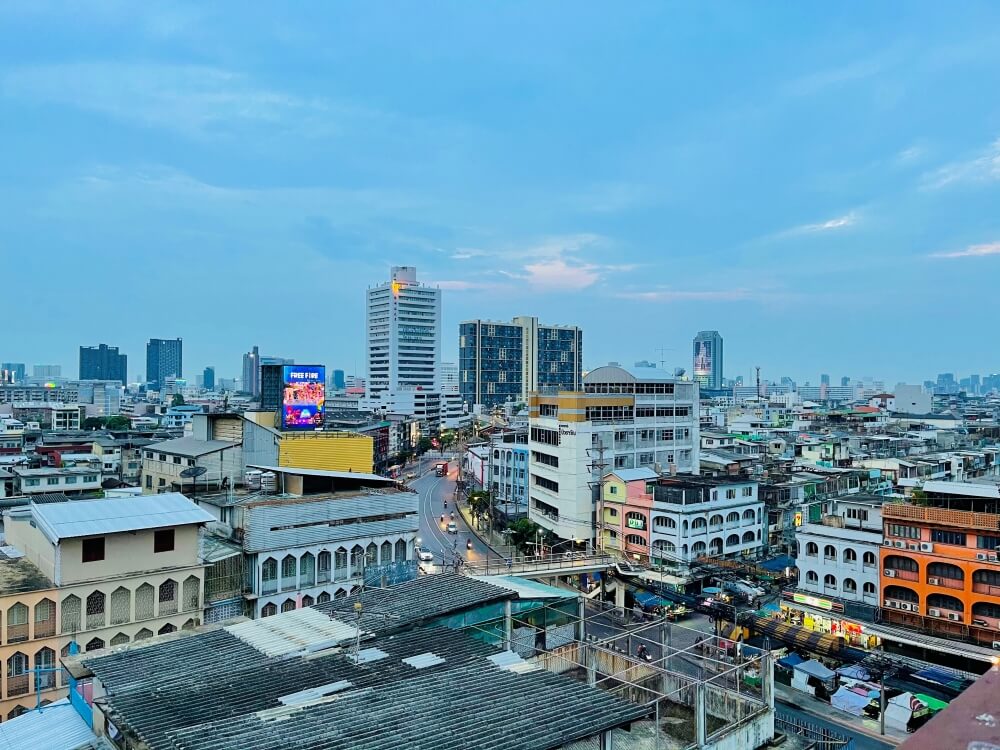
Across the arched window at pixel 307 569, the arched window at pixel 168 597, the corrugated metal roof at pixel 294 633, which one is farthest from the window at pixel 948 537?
the arched window at pixel 168 597

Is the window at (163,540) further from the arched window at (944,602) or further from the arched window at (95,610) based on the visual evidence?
the arched window at (944,602)

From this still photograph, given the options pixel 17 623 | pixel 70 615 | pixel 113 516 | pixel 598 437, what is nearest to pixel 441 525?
pixel 598 437

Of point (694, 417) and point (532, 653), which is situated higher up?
point (694, 417)

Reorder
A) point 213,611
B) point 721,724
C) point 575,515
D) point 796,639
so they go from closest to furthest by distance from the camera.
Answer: point 721,724
point 213,611
point 796,639
point 575,515

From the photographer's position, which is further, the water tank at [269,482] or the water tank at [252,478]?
the water tank at [252,478]

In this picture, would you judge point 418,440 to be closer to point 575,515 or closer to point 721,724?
point 575,515

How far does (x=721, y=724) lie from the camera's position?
14.7m

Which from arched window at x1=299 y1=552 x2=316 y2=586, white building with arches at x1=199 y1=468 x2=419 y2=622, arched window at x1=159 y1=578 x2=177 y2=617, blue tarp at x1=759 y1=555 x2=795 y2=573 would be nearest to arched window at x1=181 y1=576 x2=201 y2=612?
arched window at x1=159 y1=578 x2=177 y2=617

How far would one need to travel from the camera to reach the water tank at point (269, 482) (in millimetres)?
34750

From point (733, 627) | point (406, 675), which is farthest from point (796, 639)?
point (406, 675)

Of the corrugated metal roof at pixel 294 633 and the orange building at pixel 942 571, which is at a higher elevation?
the corrugated metal roof at pixel 294 633

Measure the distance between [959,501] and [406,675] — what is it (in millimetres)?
30741

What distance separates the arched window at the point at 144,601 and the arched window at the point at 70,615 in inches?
72.6

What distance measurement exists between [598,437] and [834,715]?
89.8 feet
